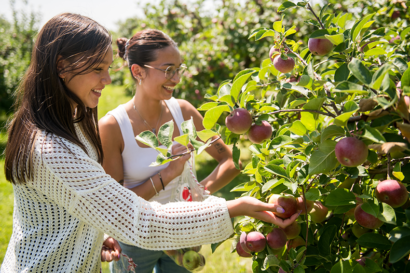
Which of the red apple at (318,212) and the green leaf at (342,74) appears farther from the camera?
the red apple at (318,212)

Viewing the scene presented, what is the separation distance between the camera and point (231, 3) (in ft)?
16.6

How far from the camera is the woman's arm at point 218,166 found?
6.43 feet

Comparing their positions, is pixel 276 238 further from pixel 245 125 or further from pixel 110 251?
pixel 110 251

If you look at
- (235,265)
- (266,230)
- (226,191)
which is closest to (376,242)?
(266,230)

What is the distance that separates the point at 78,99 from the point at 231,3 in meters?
4.29

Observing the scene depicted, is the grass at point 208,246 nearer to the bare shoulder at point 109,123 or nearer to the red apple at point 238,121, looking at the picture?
the bare shoulder at point 109,123

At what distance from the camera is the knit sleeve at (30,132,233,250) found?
107 centimetres

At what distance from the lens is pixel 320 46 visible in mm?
1012

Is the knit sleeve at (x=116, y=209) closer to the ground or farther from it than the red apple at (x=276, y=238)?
farther from it

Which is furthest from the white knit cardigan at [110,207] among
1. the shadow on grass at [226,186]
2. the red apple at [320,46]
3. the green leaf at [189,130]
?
the shadow on grass at [226,186]

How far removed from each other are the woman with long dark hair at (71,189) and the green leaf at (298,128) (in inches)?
9.3

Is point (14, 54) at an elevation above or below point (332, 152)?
below

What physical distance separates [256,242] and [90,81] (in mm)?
852

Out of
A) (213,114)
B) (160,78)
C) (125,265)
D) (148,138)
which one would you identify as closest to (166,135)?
(148,138)
